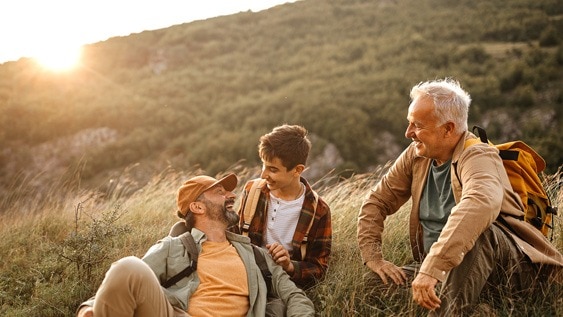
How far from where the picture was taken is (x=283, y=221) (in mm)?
4672

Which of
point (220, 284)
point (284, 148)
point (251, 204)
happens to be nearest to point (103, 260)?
point (251, 204)

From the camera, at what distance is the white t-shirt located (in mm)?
4672

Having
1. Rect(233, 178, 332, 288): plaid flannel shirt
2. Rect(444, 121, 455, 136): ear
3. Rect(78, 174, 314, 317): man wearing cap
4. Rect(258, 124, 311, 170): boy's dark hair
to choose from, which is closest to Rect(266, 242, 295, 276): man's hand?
Rect(78, 174, 314, 317): man wearing cap

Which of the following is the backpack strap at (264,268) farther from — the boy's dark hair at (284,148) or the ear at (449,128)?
the ear at (449,128)

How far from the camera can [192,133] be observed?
67.5ft

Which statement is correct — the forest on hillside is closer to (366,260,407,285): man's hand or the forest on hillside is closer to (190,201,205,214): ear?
(190,201,205,214): ear

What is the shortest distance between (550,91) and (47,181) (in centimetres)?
1755

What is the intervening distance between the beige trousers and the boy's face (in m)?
1.54

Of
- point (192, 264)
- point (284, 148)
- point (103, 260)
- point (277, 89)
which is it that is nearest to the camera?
point (192, 264)

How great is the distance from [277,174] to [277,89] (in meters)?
20.9

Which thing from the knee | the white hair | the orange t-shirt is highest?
the white hair

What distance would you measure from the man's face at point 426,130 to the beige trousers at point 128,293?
2.00 meters

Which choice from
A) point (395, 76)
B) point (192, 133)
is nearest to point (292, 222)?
point (192, 133)

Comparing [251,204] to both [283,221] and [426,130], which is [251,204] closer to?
[283,221]
